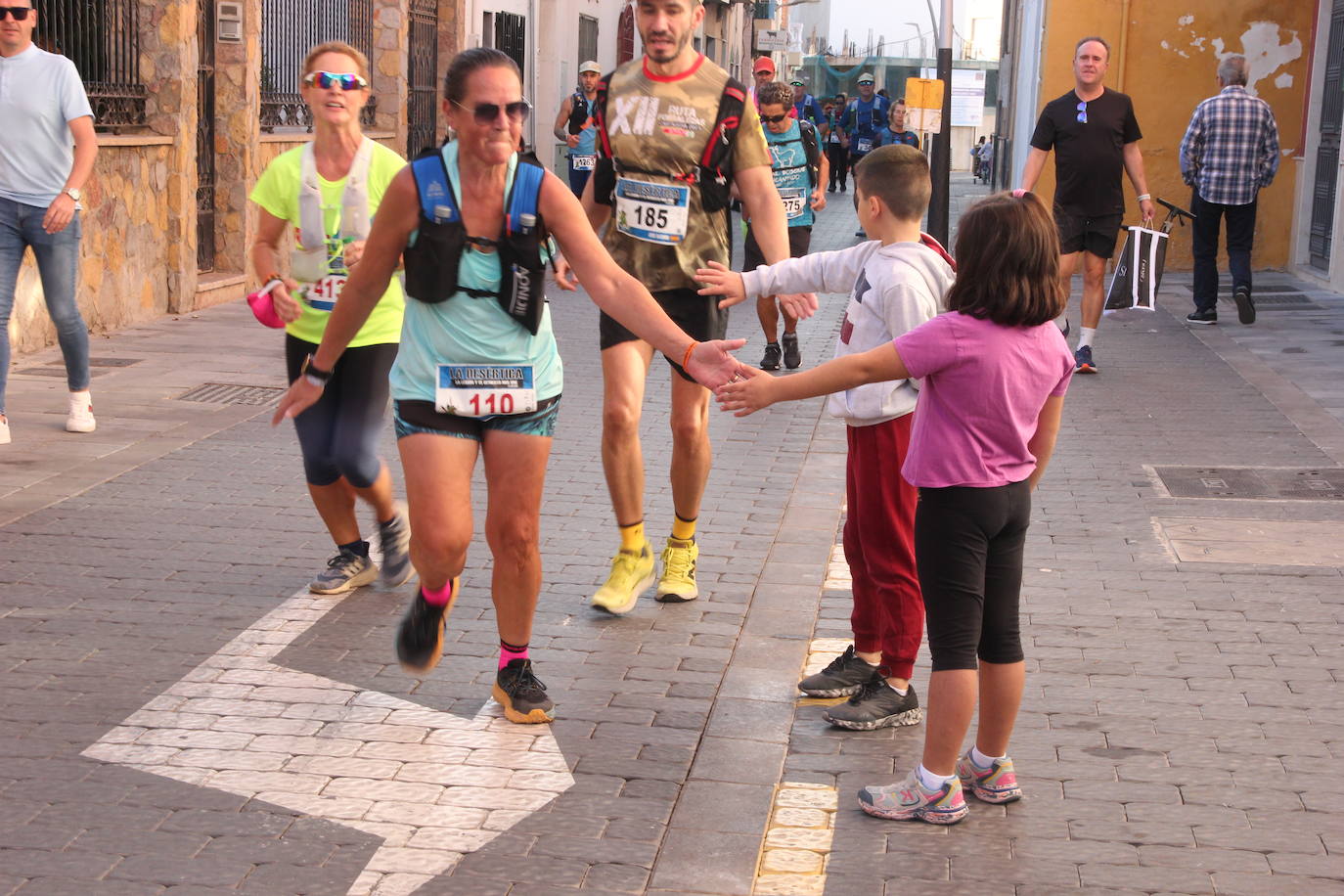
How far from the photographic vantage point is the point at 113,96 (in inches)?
478

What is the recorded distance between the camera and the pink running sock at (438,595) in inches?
181

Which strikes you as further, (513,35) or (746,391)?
(513,35)

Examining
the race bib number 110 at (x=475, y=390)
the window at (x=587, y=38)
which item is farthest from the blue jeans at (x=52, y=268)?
the window at (x=587, y=38)

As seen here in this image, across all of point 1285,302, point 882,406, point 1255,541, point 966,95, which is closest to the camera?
point 882,406

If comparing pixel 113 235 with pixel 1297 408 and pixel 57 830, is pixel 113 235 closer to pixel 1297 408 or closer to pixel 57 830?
pixel 1297 408

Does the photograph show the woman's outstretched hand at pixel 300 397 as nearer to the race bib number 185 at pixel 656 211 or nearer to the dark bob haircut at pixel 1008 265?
the race bib number 185 at pixel 656 211

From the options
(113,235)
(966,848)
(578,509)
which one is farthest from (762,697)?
(113,235)

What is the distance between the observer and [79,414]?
27.6ft

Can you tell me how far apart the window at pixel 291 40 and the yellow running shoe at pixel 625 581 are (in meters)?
9.96

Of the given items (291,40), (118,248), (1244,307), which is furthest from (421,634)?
(291,40)

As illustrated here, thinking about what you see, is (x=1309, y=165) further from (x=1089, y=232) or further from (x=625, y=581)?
(x=625, y=581)

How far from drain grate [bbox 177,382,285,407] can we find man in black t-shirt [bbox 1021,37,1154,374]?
4863 millimetres

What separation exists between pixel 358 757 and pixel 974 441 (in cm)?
176

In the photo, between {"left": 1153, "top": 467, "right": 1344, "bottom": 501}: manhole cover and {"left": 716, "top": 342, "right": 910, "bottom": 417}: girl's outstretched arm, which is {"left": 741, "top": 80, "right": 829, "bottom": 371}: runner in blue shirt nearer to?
{"left": 1153, "top": 467, "right": 1344, "bottom": 501}: manhole cover
